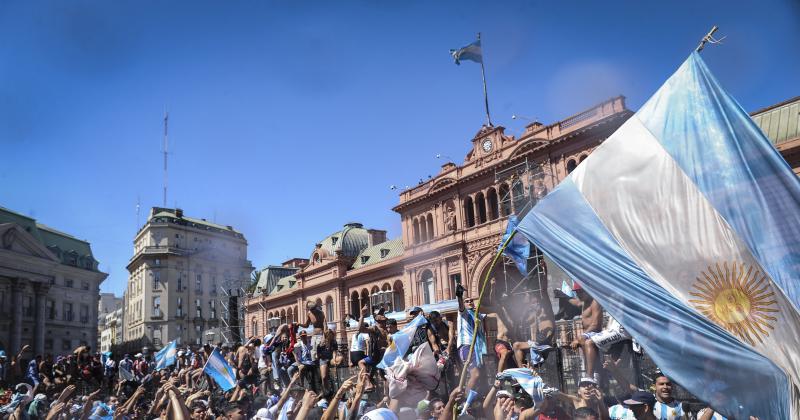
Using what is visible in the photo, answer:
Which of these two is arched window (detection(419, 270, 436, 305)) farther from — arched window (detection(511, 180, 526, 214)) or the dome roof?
the dome roof

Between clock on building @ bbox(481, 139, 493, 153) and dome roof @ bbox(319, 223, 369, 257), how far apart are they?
19.6 meters

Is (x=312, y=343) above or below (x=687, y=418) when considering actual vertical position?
above

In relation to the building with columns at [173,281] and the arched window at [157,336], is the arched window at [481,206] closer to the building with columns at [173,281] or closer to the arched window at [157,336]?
the building with columns at [173,281]

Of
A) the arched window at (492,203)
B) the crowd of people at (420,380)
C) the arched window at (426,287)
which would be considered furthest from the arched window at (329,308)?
the crowd of people at (420,380)

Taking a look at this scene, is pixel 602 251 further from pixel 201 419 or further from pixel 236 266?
pixel 236 266

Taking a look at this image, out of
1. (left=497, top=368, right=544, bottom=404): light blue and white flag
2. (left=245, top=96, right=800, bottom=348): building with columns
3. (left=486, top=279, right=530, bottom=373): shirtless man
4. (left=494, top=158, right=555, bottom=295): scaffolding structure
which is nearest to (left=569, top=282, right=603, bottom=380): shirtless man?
(left=486, top=279, right=530, bottom=373): shirtless man

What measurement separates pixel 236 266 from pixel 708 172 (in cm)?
8629

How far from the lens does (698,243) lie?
16.1 ft

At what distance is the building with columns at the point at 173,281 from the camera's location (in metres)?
74.3

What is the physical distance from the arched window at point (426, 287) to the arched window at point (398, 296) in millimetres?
3837

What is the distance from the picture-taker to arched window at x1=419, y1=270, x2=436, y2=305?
38000 millimetres

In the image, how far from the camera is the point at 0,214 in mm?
48125

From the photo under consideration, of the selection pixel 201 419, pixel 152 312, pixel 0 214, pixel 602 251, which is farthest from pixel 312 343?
pixel 152 312

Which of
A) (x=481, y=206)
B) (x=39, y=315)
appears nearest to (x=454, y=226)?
(x=481, y=206)
